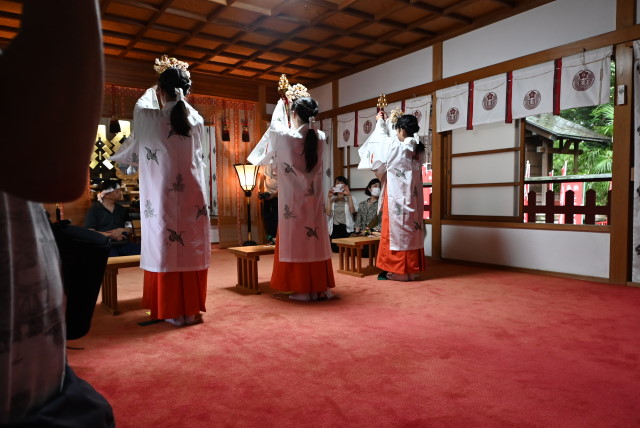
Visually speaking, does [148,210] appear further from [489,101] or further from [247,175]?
[247,175]

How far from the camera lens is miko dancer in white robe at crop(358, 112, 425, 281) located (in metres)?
4.33

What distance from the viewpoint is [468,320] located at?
288 cm

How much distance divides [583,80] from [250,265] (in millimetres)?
3593

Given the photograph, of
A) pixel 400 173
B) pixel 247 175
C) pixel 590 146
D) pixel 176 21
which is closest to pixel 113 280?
pixel 400 173

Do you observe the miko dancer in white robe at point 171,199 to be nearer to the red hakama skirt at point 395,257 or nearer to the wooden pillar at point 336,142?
the red hakama skirt at point 395,257


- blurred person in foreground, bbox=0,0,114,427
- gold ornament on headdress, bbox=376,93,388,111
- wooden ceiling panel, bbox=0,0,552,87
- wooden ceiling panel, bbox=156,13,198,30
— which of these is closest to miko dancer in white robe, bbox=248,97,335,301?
gold ornament on headdress, bbox=376,93,388,111

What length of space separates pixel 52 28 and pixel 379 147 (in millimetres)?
4228

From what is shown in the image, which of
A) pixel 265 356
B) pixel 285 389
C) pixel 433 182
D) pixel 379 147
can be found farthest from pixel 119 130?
pixel 285 389

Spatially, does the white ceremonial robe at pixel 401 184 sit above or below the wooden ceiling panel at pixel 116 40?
below

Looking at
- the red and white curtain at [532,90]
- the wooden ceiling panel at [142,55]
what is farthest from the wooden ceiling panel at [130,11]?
the red and white curtain at [532,90]

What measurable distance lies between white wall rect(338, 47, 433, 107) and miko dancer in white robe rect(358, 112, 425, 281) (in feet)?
5.72

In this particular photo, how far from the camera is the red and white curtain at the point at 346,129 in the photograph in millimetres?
6938

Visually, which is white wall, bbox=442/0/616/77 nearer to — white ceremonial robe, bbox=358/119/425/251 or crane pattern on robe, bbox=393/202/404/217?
white ceremonial robe, bbox=358/119/425/251

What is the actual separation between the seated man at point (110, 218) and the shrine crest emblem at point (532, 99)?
13.9ft
